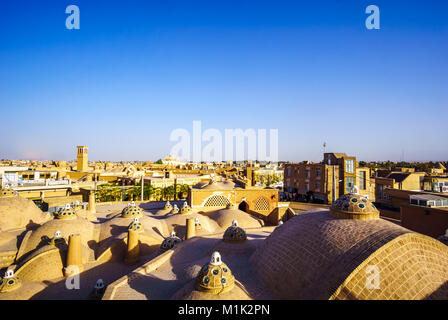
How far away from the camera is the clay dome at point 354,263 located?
6.67 metres

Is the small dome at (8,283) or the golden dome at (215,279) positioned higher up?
the golden dome at (215,279)

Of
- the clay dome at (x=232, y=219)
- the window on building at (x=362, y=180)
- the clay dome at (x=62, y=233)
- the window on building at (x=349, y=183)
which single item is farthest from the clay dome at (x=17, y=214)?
the window on building at (x=362, y=180)

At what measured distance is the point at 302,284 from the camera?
7457 millimetres

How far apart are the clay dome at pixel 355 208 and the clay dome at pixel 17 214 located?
19173 mm

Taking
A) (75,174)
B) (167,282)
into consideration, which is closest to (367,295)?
(167,282)

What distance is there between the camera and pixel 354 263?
6.94 metres

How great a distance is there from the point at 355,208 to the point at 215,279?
203 inches

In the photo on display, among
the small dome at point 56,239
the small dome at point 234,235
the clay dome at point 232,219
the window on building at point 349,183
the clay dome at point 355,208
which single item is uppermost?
the clay dome at point 355,208

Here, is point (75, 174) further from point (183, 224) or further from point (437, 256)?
point (437, 256)

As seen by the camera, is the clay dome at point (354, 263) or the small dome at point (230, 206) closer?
the clay dome at point (354, 263)

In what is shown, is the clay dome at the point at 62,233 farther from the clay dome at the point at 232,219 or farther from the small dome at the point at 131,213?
the clay dome at the point at 232,219

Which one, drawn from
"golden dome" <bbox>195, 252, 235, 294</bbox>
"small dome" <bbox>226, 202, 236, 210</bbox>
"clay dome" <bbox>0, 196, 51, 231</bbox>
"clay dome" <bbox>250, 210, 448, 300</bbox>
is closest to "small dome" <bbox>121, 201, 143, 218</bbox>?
"clay dome" <bbox>0, 196, 51, 231</bbox>
